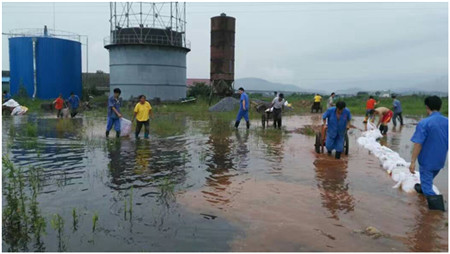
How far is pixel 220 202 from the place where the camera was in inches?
210

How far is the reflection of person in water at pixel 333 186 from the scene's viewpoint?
5172mm

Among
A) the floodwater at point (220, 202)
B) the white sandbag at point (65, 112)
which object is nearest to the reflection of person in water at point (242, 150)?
the floodwater at point (220, 202)

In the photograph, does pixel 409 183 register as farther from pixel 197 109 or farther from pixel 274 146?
pixel 197 109

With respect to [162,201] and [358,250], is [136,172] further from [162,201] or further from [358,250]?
[358,250]

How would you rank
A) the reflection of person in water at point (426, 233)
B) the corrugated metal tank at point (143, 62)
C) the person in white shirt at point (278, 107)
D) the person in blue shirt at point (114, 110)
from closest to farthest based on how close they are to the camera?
the reflection of person in water at point (426, 233), the person in blue shirt at point (114, 110), the person in white shirt at point (278, 107), the corrugated metal tank at point (143, 62)

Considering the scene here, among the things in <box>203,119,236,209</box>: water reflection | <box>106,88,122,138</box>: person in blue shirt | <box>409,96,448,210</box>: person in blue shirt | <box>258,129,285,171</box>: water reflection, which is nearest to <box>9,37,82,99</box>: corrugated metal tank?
<box>106,88,122,138</box>: person in blue shirt

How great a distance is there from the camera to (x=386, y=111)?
1257 cm

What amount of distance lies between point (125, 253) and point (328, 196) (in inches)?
129

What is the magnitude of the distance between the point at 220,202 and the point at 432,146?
3.02 m

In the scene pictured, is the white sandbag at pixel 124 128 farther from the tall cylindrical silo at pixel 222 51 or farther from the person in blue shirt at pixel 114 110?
the tall cylindrical silo at pixel 222 51

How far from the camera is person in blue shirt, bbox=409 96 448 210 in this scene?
16.3ft

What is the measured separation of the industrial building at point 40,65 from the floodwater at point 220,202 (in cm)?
2780

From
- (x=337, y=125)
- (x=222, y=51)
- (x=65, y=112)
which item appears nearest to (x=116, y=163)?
(x=337, y=125)

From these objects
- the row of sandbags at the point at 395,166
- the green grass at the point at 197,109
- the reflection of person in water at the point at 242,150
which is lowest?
the reflection of person in water at the point at 242,150
